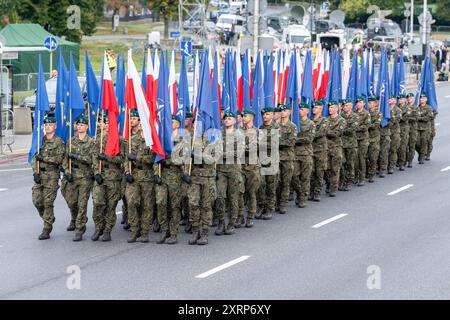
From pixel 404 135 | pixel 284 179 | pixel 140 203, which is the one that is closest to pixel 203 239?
pixel 140 203

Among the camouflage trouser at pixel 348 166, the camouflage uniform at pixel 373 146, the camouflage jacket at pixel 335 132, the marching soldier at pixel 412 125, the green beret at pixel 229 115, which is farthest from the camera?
the marching soldier at pixel 412 125

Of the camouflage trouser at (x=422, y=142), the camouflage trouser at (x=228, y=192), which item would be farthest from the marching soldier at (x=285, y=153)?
the camouflage trouser at (x=422, y=142)

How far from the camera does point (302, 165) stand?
19531mm

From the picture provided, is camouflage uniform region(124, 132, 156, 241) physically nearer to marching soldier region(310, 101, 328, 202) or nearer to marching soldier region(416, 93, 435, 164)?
marching soldier region(310, 101, 328, 202)

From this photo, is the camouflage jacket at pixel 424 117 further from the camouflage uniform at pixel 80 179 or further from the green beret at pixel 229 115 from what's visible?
the camouflage uniform at pixel 80 179

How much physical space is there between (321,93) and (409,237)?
6.04m

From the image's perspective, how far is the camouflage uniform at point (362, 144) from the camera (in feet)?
72.1

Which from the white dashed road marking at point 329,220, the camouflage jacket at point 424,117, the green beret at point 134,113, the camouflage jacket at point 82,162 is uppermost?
the green beret at point 134,113

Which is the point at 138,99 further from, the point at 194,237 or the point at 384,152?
the point at 384,152

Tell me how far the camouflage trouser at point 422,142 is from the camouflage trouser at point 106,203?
10.4 m

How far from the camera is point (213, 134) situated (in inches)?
656

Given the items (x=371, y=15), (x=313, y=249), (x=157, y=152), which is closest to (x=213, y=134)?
(x=157, y=152)

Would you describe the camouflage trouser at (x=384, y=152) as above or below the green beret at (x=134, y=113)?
below

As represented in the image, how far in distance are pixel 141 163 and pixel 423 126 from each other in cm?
1042
